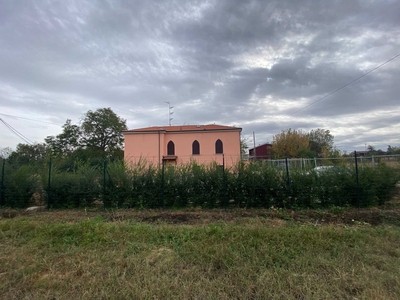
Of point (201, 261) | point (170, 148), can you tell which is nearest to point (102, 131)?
point (170, 148)

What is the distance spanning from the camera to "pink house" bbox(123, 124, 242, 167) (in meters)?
28.6

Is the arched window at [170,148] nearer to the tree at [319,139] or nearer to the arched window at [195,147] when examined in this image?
the arched window at [195,147]

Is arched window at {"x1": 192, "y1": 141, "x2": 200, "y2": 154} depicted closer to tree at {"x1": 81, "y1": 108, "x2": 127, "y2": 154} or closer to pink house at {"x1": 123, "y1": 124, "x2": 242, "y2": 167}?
pink house at {"x1": 123, "y1": 124, "x2": 242, "y2": 167}

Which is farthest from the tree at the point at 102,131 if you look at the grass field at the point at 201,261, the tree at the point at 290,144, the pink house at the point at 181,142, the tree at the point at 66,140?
the grass field at the point at 201,261

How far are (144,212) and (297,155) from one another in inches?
1131

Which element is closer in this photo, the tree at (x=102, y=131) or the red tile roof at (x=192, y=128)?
the red tile roof at (x=192, y=128)

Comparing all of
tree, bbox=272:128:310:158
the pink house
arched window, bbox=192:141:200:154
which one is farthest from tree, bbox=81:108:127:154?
tree, bbox=272:128:310:158

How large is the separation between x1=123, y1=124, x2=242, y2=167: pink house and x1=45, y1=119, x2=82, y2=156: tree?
1423 centimetres

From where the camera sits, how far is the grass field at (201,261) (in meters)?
2.80

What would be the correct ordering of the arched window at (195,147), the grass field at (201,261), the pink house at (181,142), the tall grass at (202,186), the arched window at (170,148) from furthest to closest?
the arched window at (170,148), the arched window at (195,147), the pink house at (181,142), the tall grass at (202,186), the grass field at (201,261)

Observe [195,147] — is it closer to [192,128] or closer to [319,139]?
[192,128]

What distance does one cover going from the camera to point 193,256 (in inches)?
148

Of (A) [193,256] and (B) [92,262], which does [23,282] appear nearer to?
(B) [92,262]

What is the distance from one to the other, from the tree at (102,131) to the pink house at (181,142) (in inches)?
417
